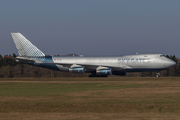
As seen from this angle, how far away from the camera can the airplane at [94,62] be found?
46.8 meters

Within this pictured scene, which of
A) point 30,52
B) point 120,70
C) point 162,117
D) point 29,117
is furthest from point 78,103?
point 30,52

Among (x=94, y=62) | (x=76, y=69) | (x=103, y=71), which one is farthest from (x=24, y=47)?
(x=103, y=71)

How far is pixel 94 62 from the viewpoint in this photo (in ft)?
165

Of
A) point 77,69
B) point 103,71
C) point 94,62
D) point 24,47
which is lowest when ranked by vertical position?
point 103,71

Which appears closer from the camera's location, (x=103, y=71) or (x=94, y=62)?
(x=103, y=71)

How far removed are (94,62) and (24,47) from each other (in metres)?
14.0

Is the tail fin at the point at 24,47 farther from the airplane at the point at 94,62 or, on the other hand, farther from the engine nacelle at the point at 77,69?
the engine nacelle at the point at 77,69

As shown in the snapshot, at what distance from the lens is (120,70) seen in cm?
4850

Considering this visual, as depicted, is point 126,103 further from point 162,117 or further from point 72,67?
point 72,67

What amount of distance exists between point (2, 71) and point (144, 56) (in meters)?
39.9

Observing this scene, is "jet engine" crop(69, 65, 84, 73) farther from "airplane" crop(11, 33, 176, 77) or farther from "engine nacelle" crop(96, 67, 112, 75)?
"engine nacelle" crop(96, 67, 112, 75)

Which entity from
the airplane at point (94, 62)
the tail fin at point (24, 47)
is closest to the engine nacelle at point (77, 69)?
the airplane at point (94, 62)

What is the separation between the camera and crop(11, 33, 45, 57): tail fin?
53094 mm

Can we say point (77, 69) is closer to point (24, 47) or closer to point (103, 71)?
point (103, 71)
